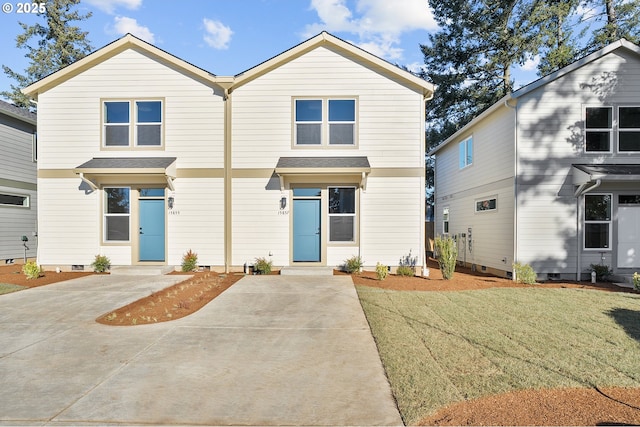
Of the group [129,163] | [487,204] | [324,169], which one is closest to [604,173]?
[487,204]

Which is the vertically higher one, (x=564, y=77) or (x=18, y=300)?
(x=564, y=77)

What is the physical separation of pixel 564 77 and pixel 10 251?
20.7 m

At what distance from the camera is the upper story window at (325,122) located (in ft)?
37.3

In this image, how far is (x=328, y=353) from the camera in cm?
468

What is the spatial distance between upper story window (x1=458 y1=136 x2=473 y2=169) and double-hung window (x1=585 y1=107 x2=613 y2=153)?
4257mm

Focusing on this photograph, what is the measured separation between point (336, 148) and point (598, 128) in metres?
8.12

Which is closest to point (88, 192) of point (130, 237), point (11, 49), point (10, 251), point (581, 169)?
point (130, 237)

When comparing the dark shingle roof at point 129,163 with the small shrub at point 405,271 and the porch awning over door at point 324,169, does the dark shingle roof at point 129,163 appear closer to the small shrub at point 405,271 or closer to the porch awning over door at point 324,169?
the porch awning over door at point 324,169

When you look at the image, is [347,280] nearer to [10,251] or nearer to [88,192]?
[88,192]

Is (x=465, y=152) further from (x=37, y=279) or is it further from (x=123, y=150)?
(x=37, y=279)

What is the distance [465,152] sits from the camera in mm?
15594

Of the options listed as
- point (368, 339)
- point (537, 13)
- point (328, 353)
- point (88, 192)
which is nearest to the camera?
point (328, 353)

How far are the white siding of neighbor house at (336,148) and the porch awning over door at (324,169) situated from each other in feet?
0.88

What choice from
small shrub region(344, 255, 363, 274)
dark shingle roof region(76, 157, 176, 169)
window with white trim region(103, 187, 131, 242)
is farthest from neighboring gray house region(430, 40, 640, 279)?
window with white trim region(103, 187, 131, 242)
